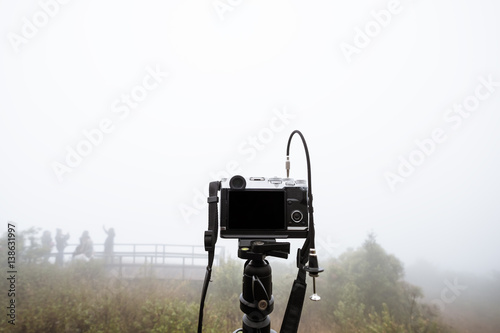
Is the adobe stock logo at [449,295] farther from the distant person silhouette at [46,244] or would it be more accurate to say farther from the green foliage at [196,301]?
the distant person silhouette at [46,244]

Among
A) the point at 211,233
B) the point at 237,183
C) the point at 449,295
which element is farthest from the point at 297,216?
the point at 449,295

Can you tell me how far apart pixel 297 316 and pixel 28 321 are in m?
3.49

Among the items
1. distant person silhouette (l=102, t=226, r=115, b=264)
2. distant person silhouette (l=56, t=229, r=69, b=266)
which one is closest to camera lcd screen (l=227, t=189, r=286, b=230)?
distant person silhouette (l=102, t=226, r=115, b=264)

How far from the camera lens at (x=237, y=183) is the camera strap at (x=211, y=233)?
0.09 metres

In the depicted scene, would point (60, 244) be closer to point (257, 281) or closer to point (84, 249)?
point (84, 249)

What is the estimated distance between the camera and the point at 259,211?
1.48 m

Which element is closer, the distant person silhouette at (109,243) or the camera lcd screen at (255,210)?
the camera lcd screen at (255,210)

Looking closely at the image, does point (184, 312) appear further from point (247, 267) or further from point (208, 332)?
point (247, 267)

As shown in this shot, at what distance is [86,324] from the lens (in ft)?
9.11

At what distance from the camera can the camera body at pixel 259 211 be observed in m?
1.45

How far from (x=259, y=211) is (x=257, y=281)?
1.38ft

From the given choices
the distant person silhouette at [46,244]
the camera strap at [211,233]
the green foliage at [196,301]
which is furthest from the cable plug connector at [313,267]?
the distant person silhouette at [46,244]

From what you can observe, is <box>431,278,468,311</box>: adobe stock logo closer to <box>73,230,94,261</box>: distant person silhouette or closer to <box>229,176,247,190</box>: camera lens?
<box>229,176,247,190</box>: camera lens

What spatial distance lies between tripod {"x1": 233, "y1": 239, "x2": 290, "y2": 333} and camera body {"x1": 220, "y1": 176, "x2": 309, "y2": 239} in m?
0.11
